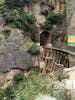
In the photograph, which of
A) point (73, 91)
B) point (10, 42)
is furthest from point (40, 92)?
point (10, 42)

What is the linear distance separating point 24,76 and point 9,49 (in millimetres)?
2253

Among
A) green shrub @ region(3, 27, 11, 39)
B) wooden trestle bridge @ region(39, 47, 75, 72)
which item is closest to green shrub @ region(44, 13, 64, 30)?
wooden trestle bridge @ region(39, 47, 75, 72)

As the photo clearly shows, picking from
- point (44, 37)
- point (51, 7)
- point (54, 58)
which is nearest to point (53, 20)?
point (51, 7)

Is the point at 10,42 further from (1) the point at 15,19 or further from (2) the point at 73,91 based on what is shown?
(2) the point at 73,91

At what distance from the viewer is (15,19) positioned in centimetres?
2342

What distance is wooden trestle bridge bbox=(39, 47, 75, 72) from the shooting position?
73.3 ft

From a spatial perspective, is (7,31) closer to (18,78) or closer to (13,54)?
(13,54)

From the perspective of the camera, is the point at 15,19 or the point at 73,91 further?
the point at 15,19

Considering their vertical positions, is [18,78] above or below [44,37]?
below

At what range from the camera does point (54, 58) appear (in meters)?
23.3

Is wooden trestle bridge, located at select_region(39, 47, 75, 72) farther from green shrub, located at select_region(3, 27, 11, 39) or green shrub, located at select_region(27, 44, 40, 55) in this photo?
green shrub, located at select_region(3, 27, 11, 39)

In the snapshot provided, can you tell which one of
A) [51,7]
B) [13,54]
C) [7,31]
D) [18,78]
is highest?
[51,7]

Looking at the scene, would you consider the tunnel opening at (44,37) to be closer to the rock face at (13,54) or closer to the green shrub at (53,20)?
the green shrub at (53,20)

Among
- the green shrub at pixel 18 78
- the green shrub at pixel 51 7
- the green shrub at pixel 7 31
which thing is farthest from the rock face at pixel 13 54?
the green shrub at pixel 51 7
